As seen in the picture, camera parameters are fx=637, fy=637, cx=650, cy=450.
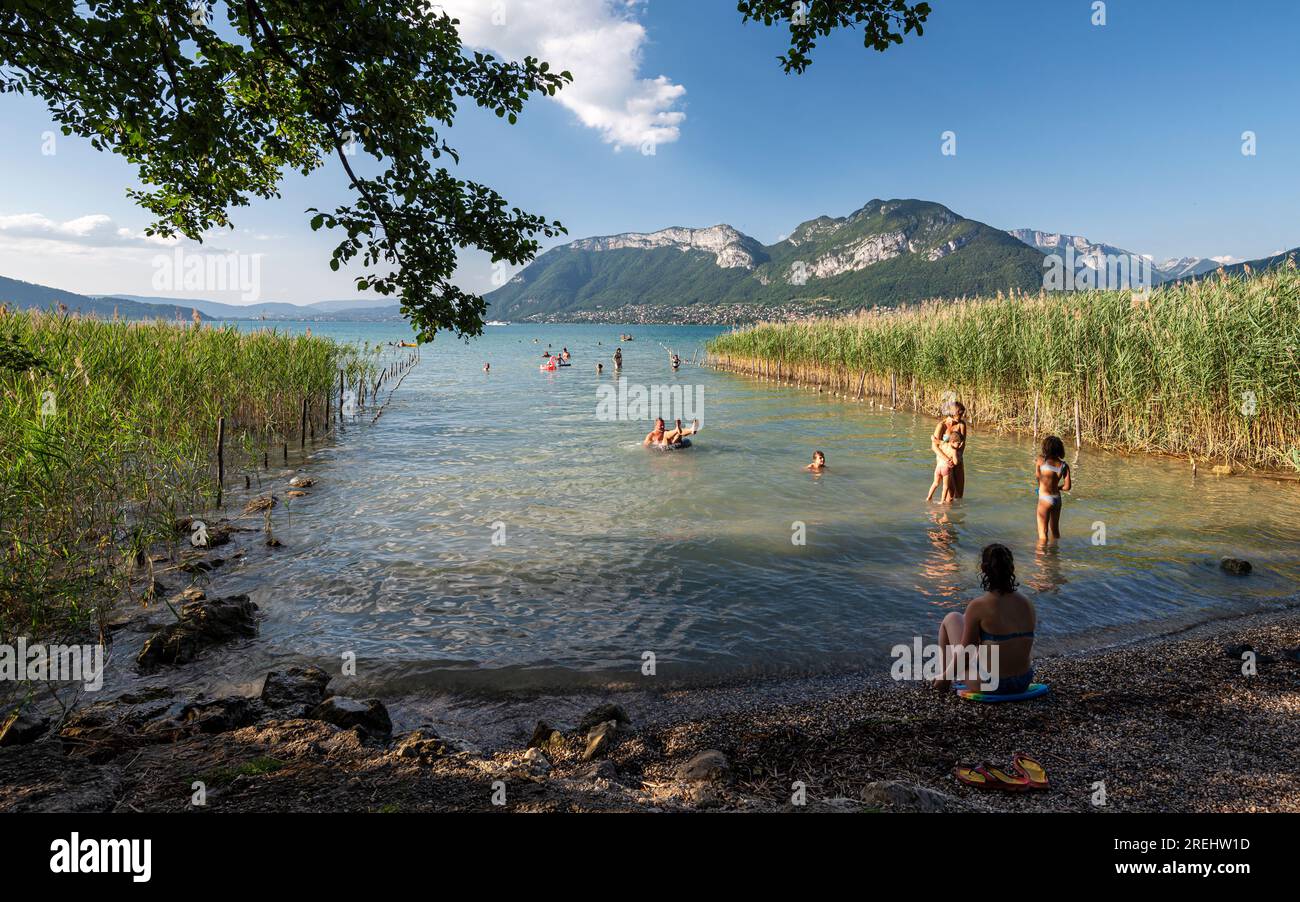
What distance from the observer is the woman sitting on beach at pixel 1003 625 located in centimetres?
611

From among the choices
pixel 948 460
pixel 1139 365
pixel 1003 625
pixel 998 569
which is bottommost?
pixel 1003 625

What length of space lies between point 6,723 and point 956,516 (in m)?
14.5

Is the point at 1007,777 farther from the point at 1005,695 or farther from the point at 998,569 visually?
the point at 998,569

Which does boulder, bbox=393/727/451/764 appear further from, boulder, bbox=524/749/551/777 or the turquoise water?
the turquoise water

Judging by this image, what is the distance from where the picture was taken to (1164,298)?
60.5 feet

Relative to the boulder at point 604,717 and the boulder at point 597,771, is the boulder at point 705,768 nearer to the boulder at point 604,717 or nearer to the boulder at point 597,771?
the boulder at point 597,771

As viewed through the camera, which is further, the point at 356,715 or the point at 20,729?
the point at 356,715

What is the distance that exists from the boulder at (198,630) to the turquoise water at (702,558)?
1.11 feet

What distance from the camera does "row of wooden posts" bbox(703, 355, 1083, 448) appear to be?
70.1 ft

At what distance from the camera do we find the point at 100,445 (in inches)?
368

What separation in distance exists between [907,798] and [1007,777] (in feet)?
3.07

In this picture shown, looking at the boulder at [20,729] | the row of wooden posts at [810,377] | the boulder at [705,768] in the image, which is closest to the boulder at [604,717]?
the boulder at [705,768]

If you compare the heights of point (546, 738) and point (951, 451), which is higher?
point (951, 451)

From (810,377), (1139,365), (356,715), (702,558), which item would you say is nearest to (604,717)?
(356,715)
